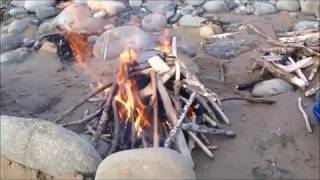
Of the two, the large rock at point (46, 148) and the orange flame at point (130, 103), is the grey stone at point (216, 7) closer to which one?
the orange flame at point (130, 103)

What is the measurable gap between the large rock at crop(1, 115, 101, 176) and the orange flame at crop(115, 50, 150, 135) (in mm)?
732

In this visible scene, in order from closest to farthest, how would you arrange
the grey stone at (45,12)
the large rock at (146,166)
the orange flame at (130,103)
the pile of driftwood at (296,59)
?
1. the large rock at (146,166)
2. the orange flame at (130,103)
3. the pile of driftwood at (296,59)
4. the grey stone at (45,12)

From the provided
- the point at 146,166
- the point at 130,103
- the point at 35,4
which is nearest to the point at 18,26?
the point at 35,4

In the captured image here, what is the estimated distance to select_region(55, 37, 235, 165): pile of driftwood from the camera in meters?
5.40

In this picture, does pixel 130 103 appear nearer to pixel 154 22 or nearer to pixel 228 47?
pixel 228 47

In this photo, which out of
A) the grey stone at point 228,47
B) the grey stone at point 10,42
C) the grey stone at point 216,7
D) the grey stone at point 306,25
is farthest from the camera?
the grey stone at point 216,7

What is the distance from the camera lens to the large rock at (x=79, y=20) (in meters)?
8.98

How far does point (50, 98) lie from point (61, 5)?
11.9ft

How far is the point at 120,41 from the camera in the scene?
8.10 metres

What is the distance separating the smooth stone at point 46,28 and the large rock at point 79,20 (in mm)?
121

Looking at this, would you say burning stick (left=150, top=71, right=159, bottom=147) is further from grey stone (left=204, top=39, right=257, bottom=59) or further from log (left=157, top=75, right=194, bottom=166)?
grey stone (left=204, top=39, right=257, bottom=59)

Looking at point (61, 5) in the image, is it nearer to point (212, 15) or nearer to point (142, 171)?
point (212, 15)

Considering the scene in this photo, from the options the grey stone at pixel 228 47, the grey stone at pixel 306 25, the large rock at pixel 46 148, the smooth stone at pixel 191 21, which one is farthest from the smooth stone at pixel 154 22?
the large rock at pixel 46 148

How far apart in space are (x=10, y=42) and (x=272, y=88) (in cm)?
419
